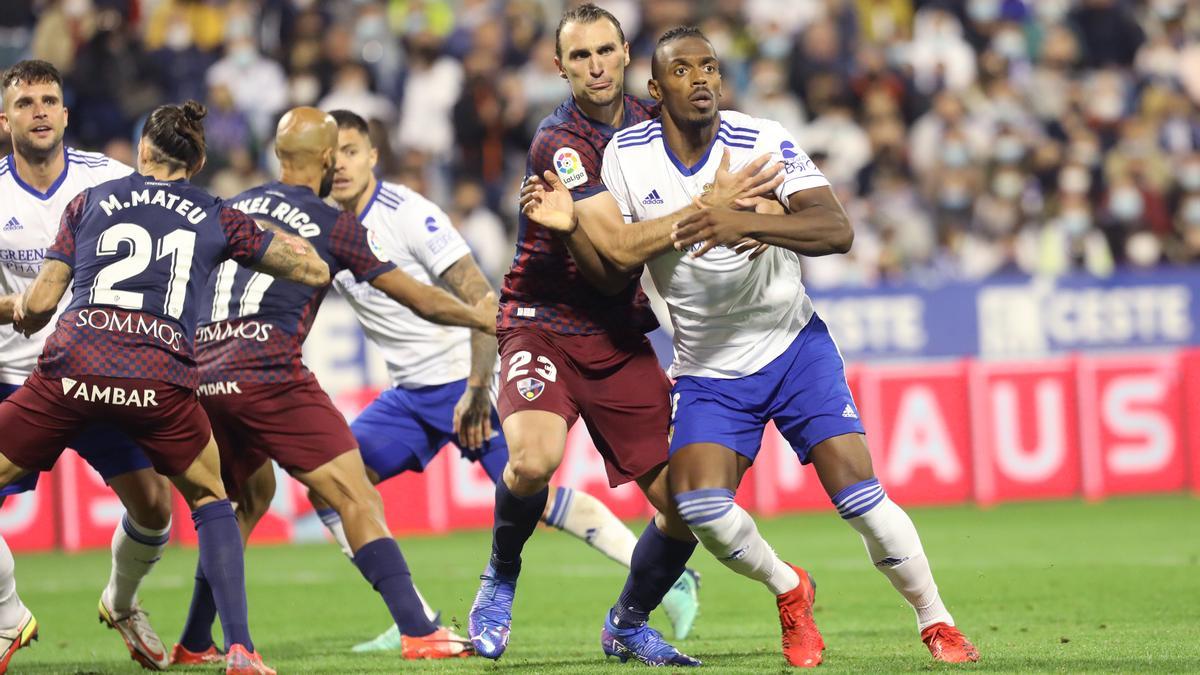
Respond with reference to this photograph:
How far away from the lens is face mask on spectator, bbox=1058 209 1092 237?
19.2 metres

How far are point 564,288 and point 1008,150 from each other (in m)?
13.5

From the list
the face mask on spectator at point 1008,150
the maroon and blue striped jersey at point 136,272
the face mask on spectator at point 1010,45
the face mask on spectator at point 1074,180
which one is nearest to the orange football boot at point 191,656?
the maroon and blue striped jersey at point 136,272

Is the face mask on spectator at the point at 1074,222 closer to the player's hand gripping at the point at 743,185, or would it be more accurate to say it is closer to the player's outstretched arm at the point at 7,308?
the player's hand gripping at the point at 743,185

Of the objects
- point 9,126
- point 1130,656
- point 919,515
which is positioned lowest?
point 919,515

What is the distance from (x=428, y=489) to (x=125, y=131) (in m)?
5.80

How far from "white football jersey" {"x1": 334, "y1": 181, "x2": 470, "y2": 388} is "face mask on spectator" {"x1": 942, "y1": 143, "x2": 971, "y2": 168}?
1146cm

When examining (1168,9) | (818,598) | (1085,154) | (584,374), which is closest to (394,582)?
(584,374)

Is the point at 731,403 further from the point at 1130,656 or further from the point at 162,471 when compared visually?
the point at 162,471

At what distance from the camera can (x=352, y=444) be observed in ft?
26.1

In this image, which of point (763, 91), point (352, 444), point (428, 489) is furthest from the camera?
point (763, 91)

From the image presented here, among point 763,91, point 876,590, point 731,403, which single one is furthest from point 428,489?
point 731,403

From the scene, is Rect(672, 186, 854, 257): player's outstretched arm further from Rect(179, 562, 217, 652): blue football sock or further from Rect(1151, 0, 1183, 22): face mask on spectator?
Rect(1151, 0, 1183, 22): face mask on spectator

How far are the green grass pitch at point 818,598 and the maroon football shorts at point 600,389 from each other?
939 millimetres

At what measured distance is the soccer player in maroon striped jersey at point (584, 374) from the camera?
7.21 m
